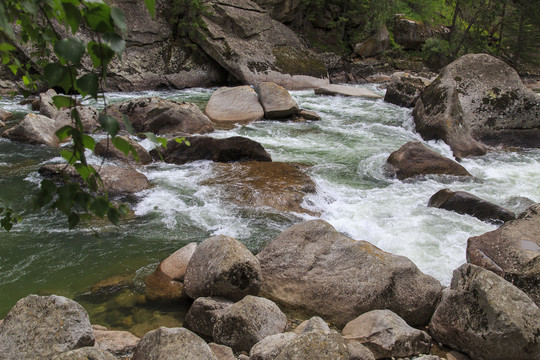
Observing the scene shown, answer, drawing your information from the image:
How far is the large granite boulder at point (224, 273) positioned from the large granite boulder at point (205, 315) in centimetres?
19

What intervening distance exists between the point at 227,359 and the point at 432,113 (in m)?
9.73

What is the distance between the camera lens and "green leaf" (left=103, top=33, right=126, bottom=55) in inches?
43.1

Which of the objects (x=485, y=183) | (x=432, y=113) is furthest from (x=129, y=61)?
(x=485, y=183)

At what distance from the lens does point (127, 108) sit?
37.4ft

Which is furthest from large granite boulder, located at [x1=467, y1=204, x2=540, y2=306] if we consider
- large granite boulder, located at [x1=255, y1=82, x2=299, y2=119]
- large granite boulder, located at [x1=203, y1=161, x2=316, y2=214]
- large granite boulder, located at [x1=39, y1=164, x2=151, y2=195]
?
large granite boulder, located at [x1=255, y1=82, x2=299, y2=119]

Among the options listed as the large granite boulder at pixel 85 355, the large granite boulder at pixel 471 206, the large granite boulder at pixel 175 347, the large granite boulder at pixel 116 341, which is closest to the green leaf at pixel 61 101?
the large granite boulder at pixel 85 355

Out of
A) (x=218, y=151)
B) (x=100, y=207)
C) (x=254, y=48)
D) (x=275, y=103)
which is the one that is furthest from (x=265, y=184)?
(x=254, y=48)

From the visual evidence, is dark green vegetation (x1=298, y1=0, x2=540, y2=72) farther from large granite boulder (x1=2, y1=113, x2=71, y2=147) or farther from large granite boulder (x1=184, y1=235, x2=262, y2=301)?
large granite boulder (x1=184, y1=235, x2=262, y2=301)

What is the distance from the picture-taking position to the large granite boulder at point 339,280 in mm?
4672

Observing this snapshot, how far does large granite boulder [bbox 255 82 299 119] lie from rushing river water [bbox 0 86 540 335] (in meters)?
2.05

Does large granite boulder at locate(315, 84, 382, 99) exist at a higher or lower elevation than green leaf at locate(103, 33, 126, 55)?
lower

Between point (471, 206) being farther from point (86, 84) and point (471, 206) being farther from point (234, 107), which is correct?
point (234, 107)

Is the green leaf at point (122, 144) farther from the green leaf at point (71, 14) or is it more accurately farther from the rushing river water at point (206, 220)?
the rushing river water at point (206, 220)

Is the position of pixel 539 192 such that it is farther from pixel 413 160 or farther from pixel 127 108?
pixel 127 108
